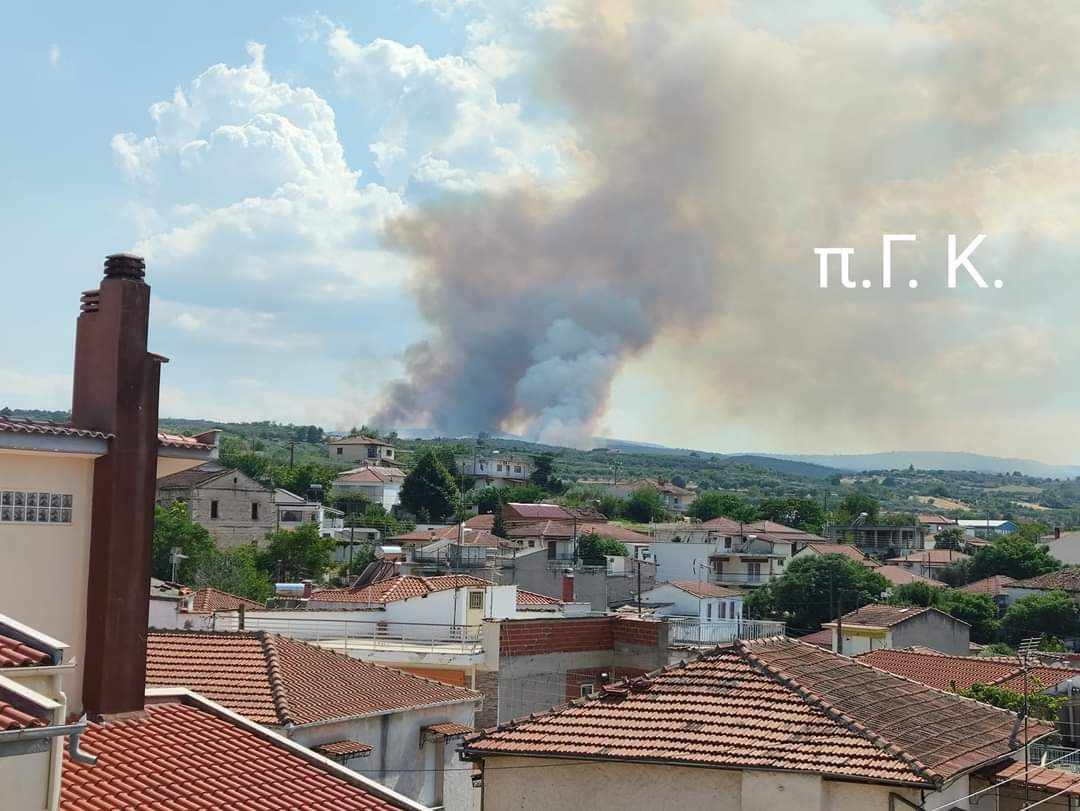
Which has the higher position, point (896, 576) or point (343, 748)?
point (343, 748)

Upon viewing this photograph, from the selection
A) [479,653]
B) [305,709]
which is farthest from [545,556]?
[305,709]

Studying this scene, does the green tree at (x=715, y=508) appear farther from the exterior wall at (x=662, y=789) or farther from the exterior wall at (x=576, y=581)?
the exterior wall at (x=662, y=789)

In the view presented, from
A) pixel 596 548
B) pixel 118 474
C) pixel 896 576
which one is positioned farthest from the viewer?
pixel 896 576

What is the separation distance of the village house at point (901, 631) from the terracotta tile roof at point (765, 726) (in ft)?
118

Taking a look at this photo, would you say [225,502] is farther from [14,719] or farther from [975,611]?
[14,719]

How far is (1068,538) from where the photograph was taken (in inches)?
3750

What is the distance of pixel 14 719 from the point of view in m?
7.28

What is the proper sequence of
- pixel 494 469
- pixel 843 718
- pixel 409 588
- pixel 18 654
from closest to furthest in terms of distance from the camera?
pixel 18 654
pixel 843 718
pixel 409 588
pixel 494 469

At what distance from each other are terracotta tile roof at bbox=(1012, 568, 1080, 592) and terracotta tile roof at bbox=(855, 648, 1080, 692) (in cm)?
3551

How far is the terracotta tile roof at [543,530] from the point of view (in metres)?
89.1

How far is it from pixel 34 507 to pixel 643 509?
127 meters

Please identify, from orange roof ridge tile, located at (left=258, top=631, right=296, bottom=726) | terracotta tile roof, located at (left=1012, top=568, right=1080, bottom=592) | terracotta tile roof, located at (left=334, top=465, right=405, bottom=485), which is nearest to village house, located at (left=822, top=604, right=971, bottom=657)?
terracotta tile roof, located at (left=1012, top=568, right=1080, bottom=592)

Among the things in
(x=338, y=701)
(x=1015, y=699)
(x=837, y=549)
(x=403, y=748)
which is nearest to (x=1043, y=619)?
(x=837, y=549)

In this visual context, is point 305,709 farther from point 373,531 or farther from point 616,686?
point 373,531
